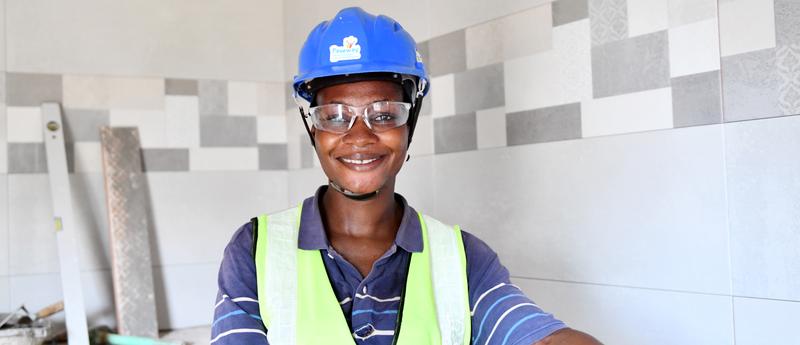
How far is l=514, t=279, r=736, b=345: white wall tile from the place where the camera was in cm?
169

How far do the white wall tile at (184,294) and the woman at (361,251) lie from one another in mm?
2028

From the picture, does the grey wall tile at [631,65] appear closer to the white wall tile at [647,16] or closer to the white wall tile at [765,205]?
the white wall tile at [647,16]

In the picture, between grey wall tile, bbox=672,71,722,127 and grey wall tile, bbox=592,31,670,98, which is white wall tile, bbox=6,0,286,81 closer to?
grey wall tile, bbox=592,31,670,98

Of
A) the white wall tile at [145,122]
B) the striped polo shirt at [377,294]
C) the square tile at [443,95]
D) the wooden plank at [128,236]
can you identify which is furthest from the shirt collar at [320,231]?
the white wall tile at [145,122]

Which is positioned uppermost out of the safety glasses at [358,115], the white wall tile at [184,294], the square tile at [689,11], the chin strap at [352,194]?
the square tile at [689,11]

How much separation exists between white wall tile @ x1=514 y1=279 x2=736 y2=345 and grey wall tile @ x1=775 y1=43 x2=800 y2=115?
441mm

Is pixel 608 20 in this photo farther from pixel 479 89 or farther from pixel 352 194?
pixel 352 194

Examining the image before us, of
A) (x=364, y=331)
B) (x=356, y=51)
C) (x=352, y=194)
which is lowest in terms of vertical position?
(x=364, y=331)

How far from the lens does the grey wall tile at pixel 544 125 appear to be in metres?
2.03

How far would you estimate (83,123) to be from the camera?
3119 mm

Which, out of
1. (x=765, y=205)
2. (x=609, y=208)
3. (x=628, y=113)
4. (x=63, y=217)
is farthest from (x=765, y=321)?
(x=63, y=217)

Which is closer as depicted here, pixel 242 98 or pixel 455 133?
pixel 455 133

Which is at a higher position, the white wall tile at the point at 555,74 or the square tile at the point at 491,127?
the white wall tile at the point at 555,74

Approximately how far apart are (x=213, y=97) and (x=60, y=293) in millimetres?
1041
